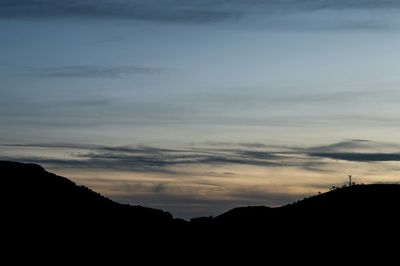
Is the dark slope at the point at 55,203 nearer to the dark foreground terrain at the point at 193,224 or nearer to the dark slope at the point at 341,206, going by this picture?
the dark foreground terrain at the point at 193,224

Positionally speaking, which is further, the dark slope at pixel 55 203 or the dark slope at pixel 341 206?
the dark slope at pixel 55 203

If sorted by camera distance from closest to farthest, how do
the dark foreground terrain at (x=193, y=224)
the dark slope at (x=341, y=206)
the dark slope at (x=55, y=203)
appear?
1. the dark foreground terrain at (x=193, y=224)
2. the dark slope at (x=341, y=206)
3. the dark slope at (x=55, y=203)

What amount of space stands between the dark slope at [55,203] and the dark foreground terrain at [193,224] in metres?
0.08

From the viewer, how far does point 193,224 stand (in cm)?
7381

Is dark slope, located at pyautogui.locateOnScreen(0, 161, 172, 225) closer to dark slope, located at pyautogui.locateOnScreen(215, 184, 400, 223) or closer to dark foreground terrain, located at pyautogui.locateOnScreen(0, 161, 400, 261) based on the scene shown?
dark foreground terrain, located at pyautogui.locateOnScreen(0, 161, 400, 261)

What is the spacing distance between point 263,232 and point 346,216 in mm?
6930

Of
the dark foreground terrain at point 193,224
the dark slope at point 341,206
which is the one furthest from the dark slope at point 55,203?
the dark slope at point 341,206

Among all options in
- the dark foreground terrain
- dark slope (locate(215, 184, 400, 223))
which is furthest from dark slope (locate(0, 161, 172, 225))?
dark slope (locate(215, 184, 400, 223))

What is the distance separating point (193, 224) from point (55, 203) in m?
12.5

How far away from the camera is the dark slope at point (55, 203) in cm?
7006

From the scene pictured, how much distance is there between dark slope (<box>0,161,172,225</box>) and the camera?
230 ft

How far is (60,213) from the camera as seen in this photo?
232 feet

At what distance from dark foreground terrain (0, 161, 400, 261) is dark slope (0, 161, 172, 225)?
0.28 feet

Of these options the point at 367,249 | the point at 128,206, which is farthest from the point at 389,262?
the point at 128,206
